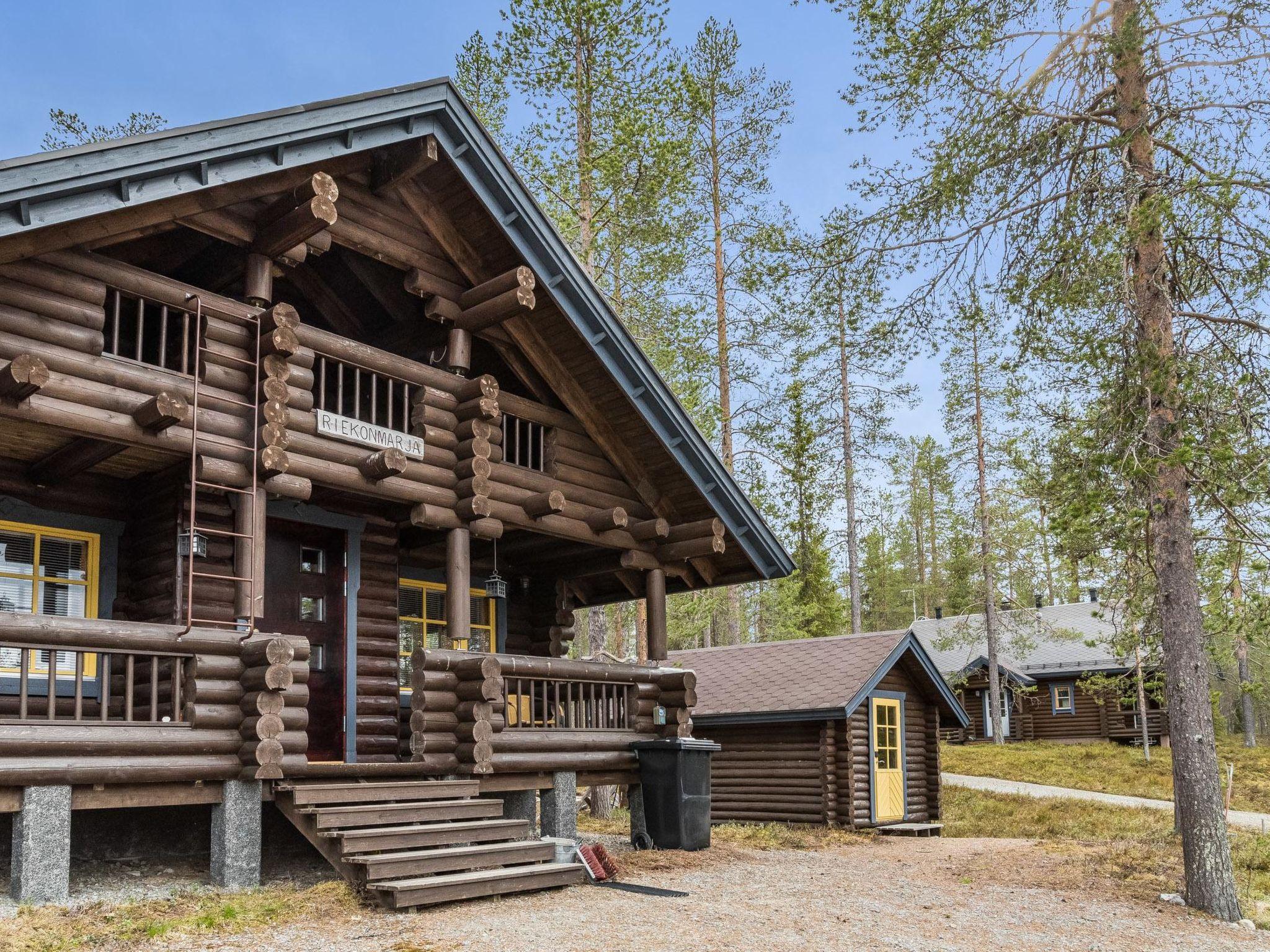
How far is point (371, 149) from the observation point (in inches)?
432

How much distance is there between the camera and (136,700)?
412 inches

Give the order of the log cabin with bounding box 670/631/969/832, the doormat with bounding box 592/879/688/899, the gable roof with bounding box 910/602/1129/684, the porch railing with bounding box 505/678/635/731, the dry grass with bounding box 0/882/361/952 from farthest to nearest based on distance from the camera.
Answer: the gable roof with bounding box 910/602/1129/684
the log cabin with bounding box 670/631/969/832
the porch railing with bounding box 505/678/635/731
the doormat with bounding box 592/879/688/899
the dry grass with bounding box 0/882/361/952

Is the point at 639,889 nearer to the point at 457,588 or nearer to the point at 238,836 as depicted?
the point at 238,836

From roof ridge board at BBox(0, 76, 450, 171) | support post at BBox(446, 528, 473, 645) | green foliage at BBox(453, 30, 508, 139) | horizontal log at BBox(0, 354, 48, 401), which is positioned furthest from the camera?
green foliage at BBox(453, 30, 508, 139)

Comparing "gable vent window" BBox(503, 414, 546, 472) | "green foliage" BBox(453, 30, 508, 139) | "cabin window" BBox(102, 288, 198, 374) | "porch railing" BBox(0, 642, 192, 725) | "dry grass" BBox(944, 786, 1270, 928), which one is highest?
"green foliage" BBox(453, 30, 508, 139)

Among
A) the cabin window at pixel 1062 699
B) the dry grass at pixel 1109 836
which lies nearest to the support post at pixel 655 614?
the dry grass at pixel 1109 836

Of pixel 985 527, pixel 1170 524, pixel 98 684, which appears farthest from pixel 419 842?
pixel 985 527

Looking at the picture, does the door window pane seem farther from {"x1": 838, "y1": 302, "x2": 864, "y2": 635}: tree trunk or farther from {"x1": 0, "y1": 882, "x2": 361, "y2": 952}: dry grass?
{"x1": 838, "y1": 302, "x2": 864, "y2": 635}: tree trunk

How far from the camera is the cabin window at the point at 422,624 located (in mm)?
13570

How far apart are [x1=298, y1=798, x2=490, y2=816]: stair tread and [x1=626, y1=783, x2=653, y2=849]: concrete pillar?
2850 millimetres

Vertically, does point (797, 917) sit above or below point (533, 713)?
below

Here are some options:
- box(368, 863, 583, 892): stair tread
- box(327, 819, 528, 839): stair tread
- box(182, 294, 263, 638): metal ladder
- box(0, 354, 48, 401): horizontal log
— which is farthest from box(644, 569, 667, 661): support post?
box(0, 354, 48, 401): horizontal log

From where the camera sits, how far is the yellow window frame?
10.3m

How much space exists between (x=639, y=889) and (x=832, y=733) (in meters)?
9.40
